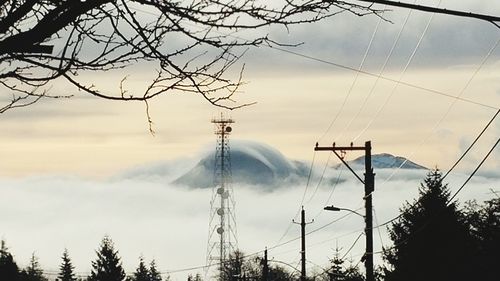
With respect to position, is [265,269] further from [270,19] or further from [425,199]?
[270,19]

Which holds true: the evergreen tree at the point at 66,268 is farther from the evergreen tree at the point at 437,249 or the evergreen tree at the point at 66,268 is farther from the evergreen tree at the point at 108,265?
the evergreen tree at the point at 437,249

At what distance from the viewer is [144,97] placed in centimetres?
621

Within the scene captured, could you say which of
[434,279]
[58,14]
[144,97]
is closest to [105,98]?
[144,97]

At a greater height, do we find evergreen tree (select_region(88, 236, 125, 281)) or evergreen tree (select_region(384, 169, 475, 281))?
evergreen tree (select_region(88, 236, 125, 281))

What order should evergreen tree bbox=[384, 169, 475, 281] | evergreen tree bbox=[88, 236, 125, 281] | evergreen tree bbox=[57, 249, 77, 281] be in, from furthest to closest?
evergreen tree bbox=[57, 249, 77, 281] < evergreen tree bbox=[88, 236, 125, 281] < evergreen tree bbox=[384, 169, 475, 281]

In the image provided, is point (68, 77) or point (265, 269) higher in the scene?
point (265, 269)

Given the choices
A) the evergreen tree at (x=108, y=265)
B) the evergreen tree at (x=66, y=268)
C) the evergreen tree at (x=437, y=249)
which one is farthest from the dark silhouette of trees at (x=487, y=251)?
the evergreen tree at (x=66, y=268)

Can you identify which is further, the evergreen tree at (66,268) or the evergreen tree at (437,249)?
the evergreen tree at (66,268)

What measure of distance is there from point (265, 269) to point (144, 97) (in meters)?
45.8

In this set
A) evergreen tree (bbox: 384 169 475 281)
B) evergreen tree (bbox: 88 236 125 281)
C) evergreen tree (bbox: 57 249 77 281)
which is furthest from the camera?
evergreen tree (bbox: 57 249 77 281)

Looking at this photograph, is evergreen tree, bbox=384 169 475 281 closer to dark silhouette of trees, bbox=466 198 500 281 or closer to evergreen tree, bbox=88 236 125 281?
dark silhouette of trees, bbox=466 198 500 281

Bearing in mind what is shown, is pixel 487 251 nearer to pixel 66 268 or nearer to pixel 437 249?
pixel 437 249

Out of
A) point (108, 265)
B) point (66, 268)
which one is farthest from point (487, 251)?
point (66, 268)

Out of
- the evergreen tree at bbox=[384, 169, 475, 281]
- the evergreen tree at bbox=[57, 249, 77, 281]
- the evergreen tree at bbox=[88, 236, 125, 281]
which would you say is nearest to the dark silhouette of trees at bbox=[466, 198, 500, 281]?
the evergreen tree at bbox=[384, 169, 475, 281]
